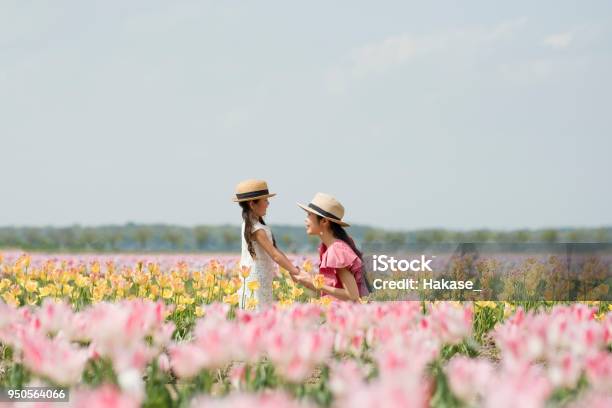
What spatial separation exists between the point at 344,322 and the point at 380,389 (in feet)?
5.54

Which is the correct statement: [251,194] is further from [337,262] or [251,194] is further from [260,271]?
[337,262]

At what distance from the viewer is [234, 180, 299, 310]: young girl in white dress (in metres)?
7.04

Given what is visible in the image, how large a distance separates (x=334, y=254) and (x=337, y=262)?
0.09 metres

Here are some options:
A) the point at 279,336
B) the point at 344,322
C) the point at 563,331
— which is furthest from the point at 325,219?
the point at 279,336

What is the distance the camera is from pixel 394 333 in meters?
3.71

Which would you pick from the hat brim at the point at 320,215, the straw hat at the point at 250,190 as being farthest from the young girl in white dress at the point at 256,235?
the hat brim at the point at 320,215

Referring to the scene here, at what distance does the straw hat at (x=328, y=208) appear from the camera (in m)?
6.67

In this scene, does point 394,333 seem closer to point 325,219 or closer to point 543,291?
point 325,219

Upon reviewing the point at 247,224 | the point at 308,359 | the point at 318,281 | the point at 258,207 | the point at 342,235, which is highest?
the point at 258,207

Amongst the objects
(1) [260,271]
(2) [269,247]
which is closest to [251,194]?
(2) [269,247]

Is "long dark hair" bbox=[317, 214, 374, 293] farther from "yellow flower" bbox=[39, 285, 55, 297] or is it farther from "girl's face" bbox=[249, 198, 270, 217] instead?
"yellow flower" bbox=[39, 285, 55, 297]

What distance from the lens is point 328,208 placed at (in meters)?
6.67

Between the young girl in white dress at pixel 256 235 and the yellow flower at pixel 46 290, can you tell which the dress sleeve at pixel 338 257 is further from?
the yellow flower at pixel 46 290

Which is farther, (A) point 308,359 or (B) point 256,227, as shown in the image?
(B) point 256,227
